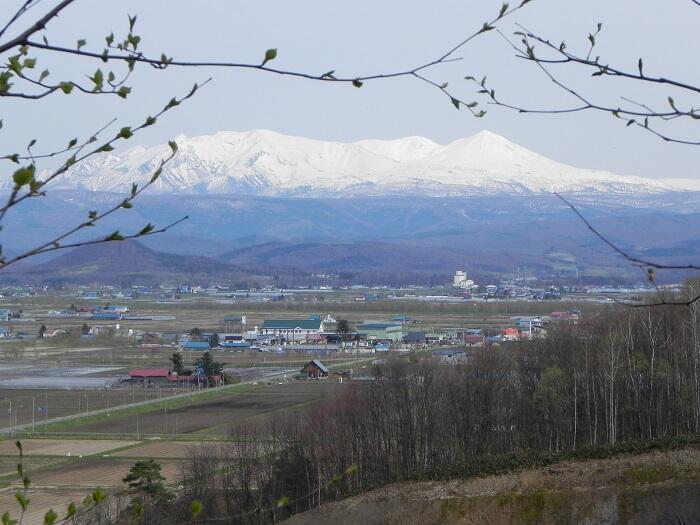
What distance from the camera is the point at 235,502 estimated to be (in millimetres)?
14039

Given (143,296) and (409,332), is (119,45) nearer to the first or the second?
(409,332)

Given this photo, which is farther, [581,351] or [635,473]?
[581,351]

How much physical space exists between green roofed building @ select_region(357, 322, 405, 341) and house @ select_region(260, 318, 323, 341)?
2.26m

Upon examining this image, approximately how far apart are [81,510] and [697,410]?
16.3 m

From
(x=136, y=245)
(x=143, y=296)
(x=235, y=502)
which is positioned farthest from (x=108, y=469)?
(x=136, y=245)

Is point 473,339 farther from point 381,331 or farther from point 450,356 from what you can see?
point 450,356

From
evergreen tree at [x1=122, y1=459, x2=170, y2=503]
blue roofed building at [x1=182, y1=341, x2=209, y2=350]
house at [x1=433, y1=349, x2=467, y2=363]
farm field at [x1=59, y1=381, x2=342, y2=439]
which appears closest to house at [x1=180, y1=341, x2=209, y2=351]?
blue roofed building at [x1=182, y1=341, x2=209, y2=350]

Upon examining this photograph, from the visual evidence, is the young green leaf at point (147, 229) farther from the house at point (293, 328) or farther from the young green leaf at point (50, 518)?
the house at point (293, 328)

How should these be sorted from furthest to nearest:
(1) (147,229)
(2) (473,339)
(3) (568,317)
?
(2) (473,339) < (3) (568,317) < (1) (147,229)

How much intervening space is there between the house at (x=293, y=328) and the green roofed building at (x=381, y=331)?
2261 millimetres

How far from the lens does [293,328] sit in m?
51.9

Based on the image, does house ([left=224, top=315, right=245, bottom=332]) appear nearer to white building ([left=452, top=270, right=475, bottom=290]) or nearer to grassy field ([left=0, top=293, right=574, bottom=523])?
grassy field ([left=0, top=293, right=574, bottom=523])

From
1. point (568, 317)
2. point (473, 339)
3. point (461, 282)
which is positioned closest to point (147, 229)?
point (568, 317)

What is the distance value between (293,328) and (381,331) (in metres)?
5.63
